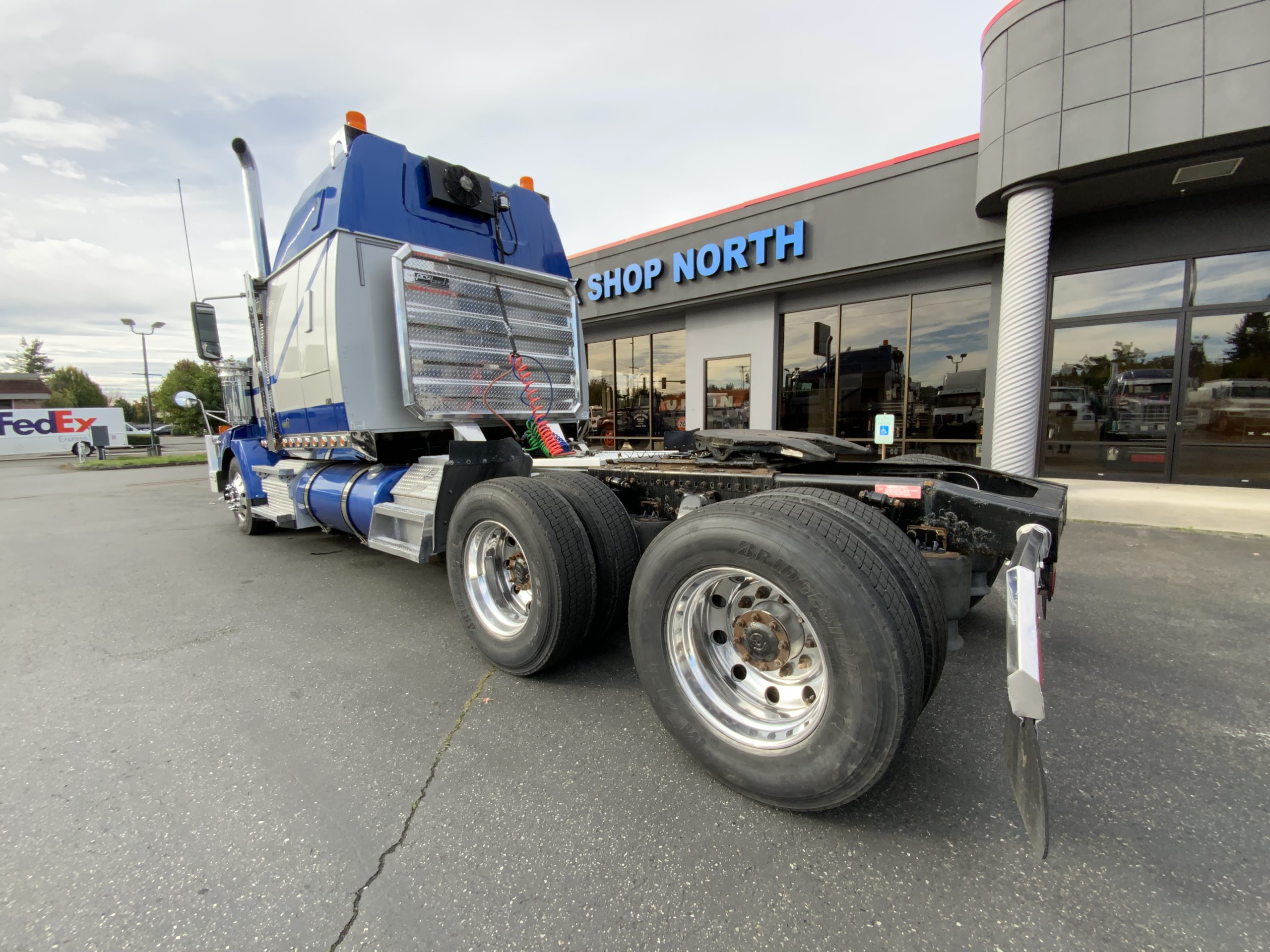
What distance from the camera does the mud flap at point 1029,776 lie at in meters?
1.51

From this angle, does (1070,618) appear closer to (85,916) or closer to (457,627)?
(457,627)

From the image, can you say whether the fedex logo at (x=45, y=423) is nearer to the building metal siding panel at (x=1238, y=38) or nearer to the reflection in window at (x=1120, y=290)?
the reflection in window at (x=1120, y=290)

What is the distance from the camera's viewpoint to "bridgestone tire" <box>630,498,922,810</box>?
1743mm

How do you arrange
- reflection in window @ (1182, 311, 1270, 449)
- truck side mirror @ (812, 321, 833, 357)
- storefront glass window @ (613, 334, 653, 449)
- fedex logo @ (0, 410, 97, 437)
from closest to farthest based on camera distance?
reflection in window @ (1182, 311, 1270, 449), truck side mirror @ (812, 321, 833, 357), storefront glass window @ (613, 334, 653, 449), fedex logo @ (0, 410, 97, 437)

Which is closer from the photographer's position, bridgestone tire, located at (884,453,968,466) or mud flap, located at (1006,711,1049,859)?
mud flap, located at (1006,711,1049,859)

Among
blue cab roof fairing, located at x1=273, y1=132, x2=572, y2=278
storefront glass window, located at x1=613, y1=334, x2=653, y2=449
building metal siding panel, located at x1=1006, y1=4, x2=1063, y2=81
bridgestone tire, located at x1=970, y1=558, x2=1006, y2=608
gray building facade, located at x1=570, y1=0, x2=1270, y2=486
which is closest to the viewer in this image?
bridgestone tire, located at x1=970, y1=558, x2=1006, y2=608

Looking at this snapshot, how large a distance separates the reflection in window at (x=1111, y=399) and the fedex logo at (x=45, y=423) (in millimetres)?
41878

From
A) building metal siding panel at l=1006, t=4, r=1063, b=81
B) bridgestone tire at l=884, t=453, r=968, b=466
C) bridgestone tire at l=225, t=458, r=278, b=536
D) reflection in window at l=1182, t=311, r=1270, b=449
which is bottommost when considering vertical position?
bridgestone tire at l=225, t=458, r=278, b=536

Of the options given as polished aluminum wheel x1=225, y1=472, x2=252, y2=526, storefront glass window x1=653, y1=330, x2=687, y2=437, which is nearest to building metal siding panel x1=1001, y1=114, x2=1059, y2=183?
storefront glass window x1=653, y1=330, x2=687, y2=437

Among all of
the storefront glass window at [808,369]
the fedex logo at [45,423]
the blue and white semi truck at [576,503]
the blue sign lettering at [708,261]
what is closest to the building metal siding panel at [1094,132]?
the blue sign lettering at [708,261]

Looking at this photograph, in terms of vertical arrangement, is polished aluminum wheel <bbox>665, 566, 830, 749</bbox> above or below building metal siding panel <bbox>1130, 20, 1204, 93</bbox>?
below

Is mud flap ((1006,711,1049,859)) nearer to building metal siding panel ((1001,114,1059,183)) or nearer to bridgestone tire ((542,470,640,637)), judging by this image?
bridgestone tire ((542,470,640,637))

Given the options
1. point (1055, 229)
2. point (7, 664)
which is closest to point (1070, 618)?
point (7, 664)

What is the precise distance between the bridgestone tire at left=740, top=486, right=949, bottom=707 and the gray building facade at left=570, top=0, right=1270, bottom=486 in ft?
25.8
